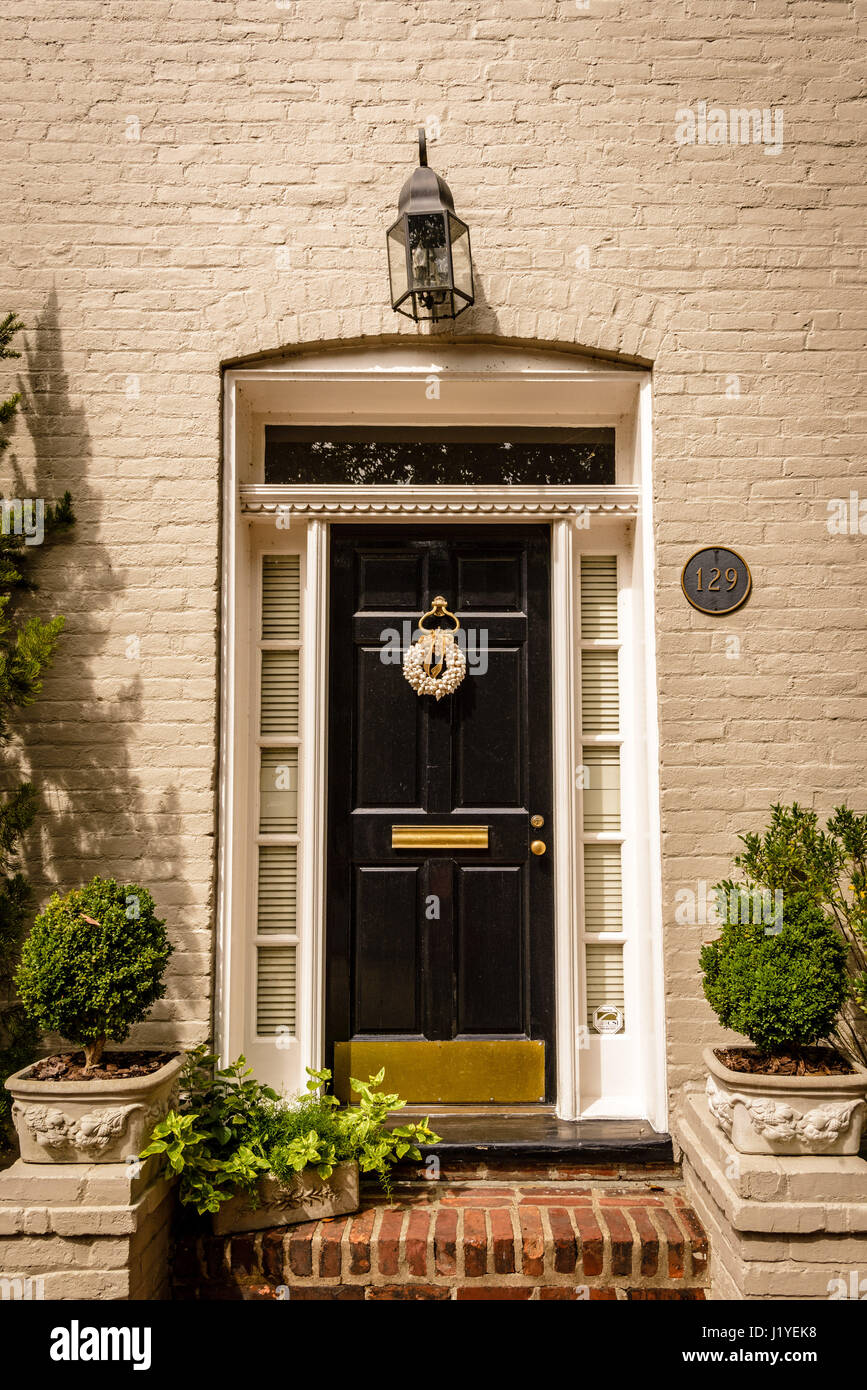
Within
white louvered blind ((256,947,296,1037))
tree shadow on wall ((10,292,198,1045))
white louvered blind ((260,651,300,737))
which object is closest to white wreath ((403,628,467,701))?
white louvered blind ((260,651,300,737))

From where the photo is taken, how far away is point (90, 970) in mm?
2832

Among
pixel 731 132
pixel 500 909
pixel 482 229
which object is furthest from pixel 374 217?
pixel 500 909

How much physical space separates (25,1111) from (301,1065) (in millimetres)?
1108

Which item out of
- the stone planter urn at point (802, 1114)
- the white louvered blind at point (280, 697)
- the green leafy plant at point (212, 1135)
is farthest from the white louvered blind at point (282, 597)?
the stone planter urn at point (802, 1114)

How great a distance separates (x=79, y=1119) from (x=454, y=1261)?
1.25m

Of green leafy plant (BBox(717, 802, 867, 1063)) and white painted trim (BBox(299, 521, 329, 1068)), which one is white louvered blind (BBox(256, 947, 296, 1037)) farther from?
green leafy plant (BBox(717, 802, 867, 1063))

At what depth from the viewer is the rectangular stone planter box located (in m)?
3.06

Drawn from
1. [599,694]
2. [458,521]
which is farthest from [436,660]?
[599,694]

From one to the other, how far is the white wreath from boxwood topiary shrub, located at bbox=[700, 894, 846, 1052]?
147cm

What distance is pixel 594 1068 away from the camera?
3697 millimetres

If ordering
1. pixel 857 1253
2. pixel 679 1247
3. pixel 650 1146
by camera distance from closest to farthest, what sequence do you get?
pixel 857 1253 → pixel 679 1247 → pixel 650 1146

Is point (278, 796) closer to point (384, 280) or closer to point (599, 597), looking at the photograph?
point (599, 597)

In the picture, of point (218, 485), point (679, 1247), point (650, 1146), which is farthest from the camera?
point (218, 485)

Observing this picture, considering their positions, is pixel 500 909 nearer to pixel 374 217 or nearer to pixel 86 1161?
pixel 86 1161
